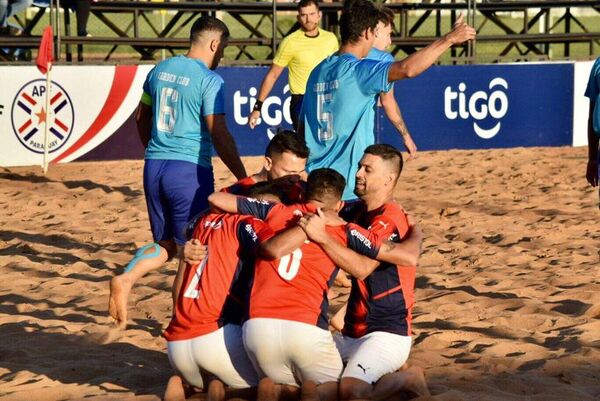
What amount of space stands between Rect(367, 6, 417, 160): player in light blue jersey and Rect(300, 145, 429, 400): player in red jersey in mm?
1496

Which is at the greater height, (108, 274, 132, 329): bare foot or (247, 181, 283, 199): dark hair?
(247, 181, 283, 199): dark hair

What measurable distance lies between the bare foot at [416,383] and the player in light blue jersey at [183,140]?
1942 mm

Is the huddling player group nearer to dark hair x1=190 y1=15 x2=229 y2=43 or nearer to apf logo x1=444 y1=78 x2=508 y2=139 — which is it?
dark hair x1=190 y1=15 x2=229 y2=43

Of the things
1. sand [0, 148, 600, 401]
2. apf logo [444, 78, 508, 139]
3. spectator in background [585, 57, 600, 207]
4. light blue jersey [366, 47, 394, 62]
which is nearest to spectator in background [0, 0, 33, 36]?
sand [0, 148, 600, 401]

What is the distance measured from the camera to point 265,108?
1524 centimetres

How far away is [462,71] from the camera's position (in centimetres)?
1602

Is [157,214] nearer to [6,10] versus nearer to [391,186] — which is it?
[391,186]

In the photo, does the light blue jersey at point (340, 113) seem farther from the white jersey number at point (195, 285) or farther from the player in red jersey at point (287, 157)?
the white jersey number at point (195, 285)

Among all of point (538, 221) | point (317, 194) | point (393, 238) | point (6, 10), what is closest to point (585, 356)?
point (393, 238)

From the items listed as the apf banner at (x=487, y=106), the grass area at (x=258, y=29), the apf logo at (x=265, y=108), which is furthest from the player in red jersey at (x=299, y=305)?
the grass area at (x=258, y=29)

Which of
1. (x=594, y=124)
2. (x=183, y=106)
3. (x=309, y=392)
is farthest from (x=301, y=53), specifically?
(x=309, y=392)

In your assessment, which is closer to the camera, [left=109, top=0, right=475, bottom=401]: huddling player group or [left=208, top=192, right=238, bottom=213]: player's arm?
[left=109, top=0, right=475, bottom=401]: huddling player group

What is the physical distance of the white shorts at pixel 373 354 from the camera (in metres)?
5.28

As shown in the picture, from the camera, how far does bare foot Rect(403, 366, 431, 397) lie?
17.3 ft
